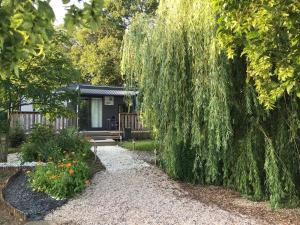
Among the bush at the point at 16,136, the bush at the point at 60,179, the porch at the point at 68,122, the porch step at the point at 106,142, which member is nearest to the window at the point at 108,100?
the porch at the point at 68,122

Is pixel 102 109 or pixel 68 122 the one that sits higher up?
pixel 102 109

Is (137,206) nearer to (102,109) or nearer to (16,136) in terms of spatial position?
(16,136)

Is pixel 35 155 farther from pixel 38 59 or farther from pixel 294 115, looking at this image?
pixel 294 115

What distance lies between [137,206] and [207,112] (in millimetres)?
2412

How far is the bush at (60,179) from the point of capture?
7.48 meters

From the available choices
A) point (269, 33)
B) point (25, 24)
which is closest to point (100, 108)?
point (269, 33)

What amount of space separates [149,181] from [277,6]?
5.20 meters

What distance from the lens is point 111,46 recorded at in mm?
22734

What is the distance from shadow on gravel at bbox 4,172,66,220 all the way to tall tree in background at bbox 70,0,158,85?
15083 mm

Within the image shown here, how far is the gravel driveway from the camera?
621cm

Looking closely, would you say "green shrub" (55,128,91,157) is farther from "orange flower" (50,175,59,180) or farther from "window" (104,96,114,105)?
"window" (104,96,114,105)

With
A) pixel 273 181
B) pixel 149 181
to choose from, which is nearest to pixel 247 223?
pixel 273 181

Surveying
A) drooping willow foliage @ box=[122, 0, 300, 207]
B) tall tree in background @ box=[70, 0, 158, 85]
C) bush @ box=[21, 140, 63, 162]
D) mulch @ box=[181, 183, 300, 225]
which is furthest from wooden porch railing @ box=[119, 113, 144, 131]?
mulch @ box=[181, 183, 300, 225]

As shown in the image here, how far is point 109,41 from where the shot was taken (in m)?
22.8
